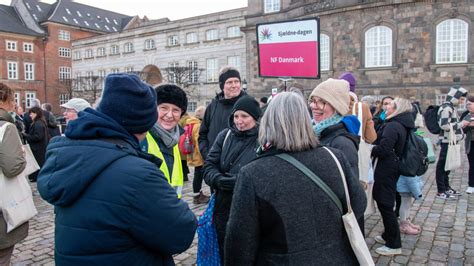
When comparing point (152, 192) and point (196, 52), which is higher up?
point (196, 52)

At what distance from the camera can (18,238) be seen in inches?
135

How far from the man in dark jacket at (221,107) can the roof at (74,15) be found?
193ft

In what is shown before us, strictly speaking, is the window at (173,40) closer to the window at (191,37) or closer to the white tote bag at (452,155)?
the window at (191,37)

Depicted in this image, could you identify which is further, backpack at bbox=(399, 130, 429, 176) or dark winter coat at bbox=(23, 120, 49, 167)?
dark winter coat at bbox=(23, 120, 49, 167)

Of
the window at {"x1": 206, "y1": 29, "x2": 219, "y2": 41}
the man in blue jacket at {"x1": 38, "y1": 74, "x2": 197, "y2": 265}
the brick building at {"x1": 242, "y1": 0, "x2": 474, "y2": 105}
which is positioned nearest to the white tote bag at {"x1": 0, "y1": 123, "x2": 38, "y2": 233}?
the man in blue jacket at {"x1": 38, "y1": 74, "x2": 197, "y2": 265}

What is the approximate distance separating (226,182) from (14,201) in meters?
1.90

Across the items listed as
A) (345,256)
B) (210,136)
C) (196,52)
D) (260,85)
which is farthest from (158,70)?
(345,256)

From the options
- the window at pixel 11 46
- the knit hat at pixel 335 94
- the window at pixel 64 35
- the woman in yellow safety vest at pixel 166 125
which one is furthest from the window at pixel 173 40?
the knit hat at pixel 335 94

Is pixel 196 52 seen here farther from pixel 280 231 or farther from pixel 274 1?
pixel 280 231

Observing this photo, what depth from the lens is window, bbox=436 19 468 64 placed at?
20812mm

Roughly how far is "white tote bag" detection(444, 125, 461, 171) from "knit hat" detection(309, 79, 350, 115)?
5384 mm

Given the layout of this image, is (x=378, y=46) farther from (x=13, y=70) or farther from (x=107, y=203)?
(x=13, y=70)

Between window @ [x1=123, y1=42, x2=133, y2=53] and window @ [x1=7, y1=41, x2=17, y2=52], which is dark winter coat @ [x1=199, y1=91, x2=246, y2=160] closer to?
window @ [x1=123, y1=42, x2=133, y2=53]

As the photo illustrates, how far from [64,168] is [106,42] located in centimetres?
5038
